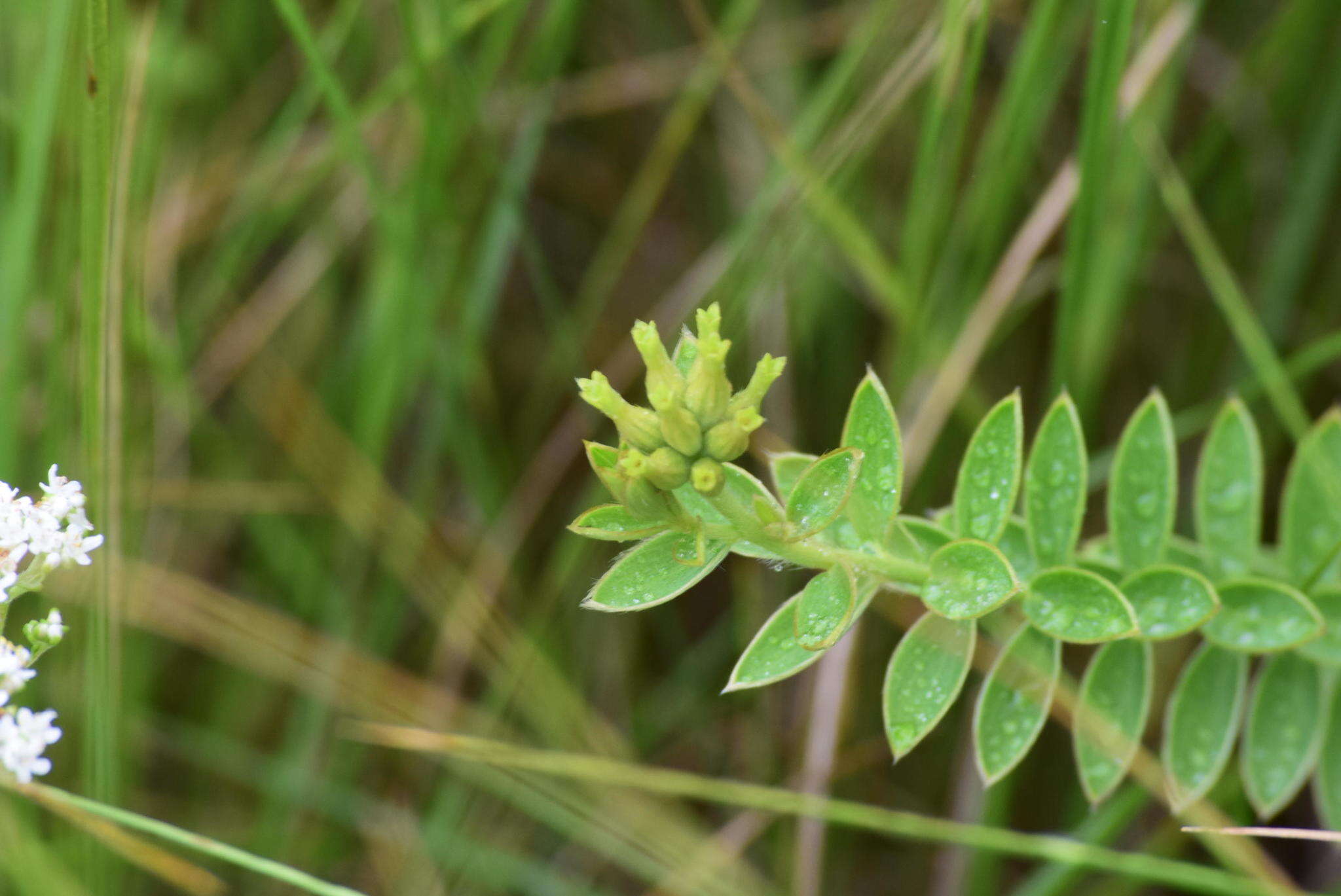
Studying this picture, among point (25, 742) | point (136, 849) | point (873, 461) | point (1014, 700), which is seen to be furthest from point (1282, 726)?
point (136, 849)

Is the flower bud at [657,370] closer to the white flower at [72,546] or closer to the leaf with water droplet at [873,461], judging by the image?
the leaf with water droplet at [873,461]

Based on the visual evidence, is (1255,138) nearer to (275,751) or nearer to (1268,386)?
(1268,386)

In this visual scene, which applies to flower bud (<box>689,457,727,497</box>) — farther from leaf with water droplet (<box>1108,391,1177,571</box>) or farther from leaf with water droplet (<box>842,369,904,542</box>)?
leaf with water droplet (<box>1108,391,1177,571</box>)

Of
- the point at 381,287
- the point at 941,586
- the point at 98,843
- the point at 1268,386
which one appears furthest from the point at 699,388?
the point at 381,287

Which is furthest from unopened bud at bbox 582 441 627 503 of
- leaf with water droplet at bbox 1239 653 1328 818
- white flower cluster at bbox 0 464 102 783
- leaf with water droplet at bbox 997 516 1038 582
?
leaf with water droplet at bbox 1239 653 1328 818

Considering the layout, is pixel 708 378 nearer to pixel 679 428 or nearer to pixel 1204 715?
pixel 679 428

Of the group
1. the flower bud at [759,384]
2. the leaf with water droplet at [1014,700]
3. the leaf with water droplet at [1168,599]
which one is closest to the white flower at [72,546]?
the flower bud at [759,384]

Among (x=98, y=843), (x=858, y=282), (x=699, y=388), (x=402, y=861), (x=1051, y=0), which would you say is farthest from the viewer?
(x=858, y=282)
